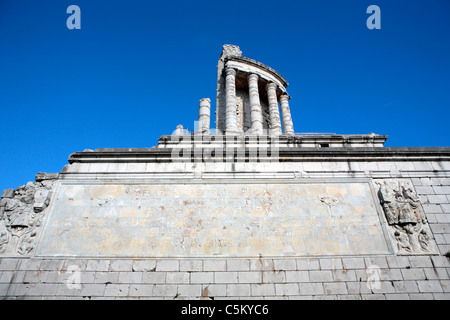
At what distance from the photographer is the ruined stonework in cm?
599

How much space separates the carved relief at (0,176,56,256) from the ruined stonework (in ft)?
0.09

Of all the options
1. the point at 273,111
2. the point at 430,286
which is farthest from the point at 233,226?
the point at 273,111

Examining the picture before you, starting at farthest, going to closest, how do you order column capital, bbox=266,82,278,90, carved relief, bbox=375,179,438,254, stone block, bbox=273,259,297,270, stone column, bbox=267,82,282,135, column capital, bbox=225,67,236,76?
1. column capital, bbox=266,82,278,90
2. column capital, bbox=225,67,236,76
3. stone column, bbox=267,82,282,135
4. carved relief, bbox=375,179,438,254
5. stone block, bbox=273,259,297,270

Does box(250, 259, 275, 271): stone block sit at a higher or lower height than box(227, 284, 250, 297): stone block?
higher

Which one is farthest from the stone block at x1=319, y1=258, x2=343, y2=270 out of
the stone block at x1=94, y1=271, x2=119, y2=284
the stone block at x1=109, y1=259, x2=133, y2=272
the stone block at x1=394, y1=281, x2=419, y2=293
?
the stone block at x1=94, y1=271, x2=119, y2=284

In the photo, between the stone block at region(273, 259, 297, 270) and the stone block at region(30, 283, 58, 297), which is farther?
the stone block at region(273, 259, 297, 270)

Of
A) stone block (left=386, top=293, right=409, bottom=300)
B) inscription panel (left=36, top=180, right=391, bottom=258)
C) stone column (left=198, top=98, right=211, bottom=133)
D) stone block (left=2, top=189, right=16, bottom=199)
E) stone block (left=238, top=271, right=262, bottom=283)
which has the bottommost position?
stone block (left=386, top=293, right=409, bottom=300)

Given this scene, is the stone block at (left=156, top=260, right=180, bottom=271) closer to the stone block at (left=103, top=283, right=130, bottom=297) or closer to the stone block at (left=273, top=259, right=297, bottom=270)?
the stone block at (left=103, top=283, right=130, bottom=297)

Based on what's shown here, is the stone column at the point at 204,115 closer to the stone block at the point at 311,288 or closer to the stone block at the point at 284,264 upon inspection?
the stone block at the point at 284,264

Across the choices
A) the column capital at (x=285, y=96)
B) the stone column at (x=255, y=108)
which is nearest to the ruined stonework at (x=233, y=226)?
the stone column at (x=255, y=108)

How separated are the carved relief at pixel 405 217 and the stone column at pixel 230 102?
33.6ft

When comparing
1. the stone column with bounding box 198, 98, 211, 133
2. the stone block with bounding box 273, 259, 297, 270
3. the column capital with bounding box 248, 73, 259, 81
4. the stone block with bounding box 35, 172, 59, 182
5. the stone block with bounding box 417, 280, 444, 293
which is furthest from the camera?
the column capital with bounding box 248, 73, 259, 81
